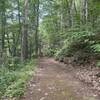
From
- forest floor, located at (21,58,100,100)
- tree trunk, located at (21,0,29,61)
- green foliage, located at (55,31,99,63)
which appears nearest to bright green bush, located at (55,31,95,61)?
green foliage, located at (55,31,99,63)

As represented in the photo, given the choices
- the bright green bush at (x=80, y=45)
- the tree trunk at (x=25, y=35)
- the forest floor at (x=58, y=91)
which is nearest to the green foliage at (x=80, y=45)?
the bright green bush at (x=80, y=45)

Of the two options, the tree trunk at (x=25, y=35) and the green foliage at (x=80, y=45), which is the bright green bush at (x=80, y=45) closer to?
the green foliage at (x=80, y=45)

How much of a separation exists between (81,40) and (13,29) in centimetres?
1545

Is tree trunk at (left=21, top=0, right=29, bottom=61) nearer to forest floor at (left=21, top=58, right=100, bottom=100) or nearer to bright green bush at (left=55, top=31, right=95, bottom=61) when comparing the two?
bright green bush at (left=55, top=31, right=95, bottom=61)

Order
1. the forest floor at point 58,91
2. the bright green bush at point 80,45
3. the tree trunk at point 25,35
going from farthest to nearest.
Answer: the tree trunk at point 25,35 → the bright green bush at point 80,45 → the forest floor at point 58,91

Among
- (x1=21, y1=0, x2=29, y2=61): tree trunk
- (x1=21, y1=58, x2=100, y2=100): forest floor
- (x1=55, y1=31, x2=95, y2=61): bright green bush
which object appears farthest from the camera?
(x1=21, y1=0, x2=29, y2=61): tree trunk

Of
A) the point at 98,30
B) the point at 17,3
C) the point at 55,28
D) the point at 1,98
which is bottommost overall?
the point at 1,98

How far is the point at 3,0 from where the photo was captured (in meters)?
20.2

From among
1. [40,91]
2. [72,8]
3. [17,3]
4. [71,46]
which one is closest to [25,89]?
[40,91]

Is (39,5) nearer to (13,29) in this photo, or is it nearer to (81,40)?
(13,29)

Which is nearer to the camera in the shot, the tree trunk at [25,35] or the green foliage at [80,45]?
the green foliage at [80,45]

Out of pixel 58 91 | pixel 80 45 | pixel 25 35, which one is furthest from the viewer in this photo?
pixel 25 35

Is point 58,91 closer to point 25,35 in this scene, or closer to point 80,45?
point 80,45

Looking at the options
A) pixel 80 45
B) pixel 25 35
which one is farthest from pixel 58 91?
pixel 25 35
